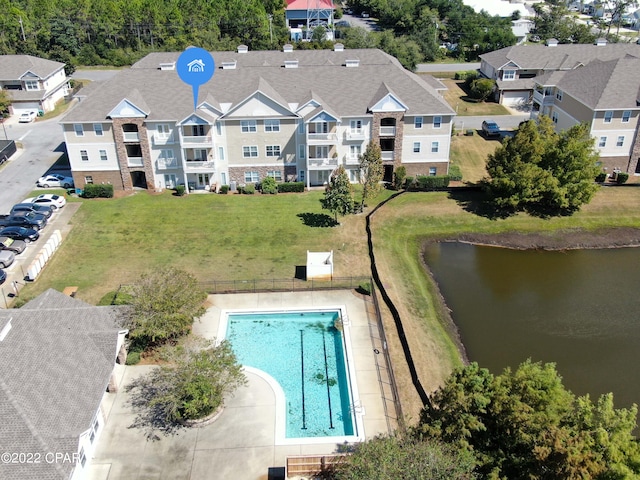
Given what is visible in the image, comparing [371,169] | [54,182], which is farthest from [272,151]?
[54,182]

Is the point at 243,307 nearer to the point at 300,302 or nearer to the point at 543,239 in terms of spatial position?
the point at 300,302

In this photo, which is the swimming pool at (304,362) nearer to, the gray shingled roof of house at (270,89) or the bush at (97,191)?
the bush at (97,191)

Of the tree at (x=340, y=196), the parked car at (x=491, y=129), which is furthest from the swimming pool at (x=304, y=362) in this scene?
the parked car at (x=491, y=129)

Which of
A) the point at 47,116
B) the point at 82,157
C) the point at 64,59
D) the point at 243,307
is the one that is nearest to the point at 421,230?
the point at 243,307

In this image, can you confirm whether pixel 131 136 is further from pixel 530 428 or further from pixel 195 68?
pixel 530 428

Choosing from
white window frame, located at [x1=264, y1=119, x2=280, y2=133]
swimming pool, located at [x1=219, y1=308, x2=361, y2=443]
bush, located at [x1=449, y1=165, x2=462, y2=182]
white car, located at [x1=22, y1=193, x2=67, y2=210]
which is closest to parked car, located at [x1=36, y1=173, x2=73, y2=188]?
white car, located at [x1=22, y1=193, x2=67, y2=210]

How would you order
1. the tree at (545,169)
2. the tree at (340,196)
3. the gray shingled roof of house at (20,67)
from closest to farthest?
the tree at (340,196)
the tree at (545,169)
the gray shingled roof of house at (20,67)

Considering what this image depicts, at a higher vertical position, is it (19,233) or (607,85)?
(607,85)

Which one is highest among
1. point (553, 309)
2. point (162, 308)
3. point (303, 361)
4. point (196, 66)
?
point (196, 66)

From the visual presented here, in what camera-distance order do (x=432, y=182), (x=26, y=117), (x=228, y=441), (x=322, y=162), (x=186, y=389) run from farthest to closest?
1. (x=26, y=117)
2. (x=432, y=182)
3. (x=322, y=162)
4. (x=228, y=441)
5. (x=186, y=389)
